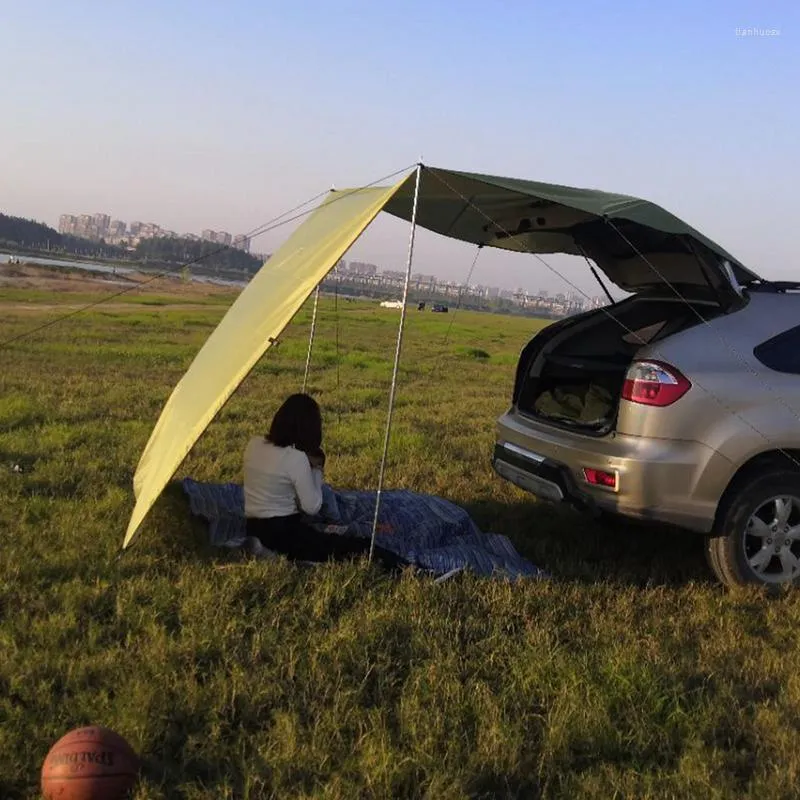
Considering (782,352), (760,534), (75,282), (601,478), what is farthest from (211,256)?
(75,282)

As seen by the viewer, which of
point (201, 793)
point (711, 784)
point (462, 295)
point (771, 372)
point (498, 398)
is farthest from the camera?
point (498, 398)

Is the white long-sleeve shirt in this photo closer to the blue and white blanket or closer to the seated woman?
the seated woman

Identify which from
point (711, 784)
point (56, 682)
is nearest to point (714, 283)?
point (711, 784)

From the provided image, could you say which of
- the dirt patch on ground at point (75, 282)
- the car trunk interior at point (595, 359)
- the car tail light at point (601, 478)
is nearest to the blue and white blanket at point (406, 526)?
the car tail light at point (601, 478)

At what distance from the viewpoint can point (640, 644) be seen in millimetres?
3994

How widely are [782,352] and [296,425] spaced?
9.56 feet

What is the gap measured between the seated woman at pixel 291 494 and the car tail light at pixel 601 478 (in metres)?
1.19

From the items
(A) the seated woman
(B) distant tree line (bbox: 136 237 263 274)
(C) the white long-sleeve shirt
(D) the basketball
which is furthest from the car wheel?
(B) distant tree line (bbox: 136 237 263 274)

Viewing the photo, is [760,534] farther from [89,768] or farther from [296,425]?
[89,768]

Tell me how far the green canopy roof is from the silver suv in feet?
0.70

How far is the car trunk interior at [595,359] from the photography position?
16.2ft

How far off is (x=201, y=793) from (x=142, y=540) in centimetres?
239

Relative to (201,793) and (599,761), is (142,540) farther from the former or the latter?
(599,761)

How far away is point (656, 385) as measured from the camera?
452cm
